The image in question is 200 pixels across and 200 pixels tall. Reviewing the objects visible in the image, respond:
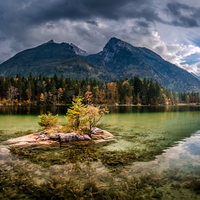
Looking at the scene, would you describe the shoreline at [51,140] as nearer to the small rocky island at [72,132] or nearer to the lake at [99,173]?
the small rocky island at [72,132]

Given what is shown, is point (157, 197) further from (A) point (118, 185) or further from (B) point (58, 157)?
(B) point (58, 157)

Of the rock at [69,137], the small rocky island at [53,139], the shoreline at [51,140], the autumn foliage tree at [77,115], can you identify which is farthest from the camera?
the autumn foliage tree at [77,115]

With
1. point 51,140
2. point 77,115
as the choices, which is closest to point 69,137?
point 51,140

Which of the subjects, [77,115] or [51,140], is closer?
[51,140]

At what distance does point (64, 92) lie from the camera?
146625mm

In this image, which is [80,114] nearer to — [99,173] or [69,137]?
[69,137]

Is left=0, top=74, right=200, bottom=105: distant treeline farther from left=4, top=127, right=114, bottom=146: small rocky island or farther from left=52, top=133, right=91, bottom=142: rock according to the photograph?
left=52, top=133, right=91, bottom=142: rock

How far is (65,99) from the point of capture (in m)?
147

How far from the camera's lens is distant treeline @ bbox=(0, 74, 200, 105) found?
127562 millimetres

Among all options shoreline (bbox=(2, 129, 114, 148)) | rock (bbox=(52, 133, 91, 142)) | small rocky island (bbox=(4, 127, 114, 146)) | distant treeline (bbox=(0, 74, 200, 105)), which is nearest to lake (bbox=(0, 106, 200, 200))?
shoreline (bbox=(2, 129, 114, 148))

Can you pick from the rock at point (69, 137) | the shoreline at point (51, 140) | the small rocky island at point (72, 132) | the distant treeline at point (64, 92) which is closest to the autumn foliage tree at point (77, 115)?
the small rocky island at point (72, 132)

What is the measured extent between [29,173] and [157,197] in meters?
7.54

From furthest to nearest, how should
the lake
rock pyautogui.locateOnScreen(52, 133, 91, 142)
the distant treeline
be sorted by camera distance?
1. the distant treeline
2. rock pyautogui.locateOnScreen(52, 133, 91, 142)
3. the lake

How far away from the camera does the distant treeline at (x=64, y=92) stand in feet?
419
